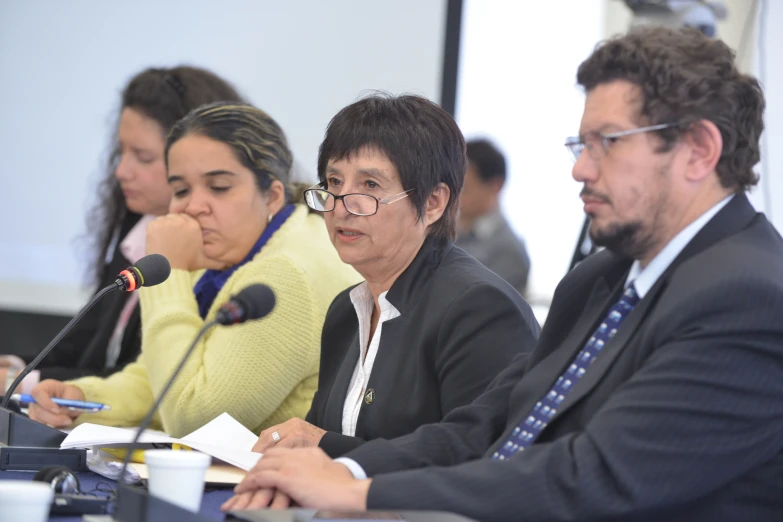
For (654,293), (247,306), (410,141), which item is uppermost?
(410,141)

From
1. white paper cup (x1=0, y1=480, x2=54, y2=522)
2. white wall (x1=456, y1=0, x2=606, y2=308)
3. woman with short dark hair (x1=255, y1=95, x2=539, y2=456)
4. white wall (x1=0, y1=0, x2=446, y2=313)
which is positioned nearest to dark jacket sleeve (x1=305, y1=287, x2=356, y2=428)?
woman with short dark hair (x1=255, y1=95, x2=539, y2=456)

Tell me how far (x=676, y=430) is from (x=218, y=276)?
4.99 ft

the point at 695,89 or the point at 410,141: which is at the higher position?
the point at 695,89

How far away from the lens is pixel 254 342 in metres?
2.25

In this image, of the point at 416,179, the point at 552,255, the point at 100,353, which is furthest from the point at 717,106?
the point at 552,255

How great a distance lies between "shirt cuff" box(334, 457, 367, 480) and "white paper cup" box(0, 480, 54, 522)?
451 millimetres

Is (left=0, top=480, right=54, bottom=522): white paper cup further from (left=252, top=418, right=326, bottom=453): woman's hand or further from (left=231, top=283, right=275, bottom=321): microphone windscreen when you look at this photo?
(left=252, top=418, right=326, bottom=453): woman's hand

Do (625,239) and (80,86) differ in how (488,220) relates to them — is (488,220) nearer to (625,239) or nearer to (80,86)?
(80,86)

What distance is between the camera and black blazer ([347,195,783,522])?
1.26 m

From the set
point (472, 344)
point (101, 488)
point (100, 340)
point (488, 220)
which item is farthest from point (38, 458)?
point (488, 220)

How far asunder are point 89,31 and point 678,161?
12.0ft

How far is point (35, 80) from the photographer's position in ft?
14.9

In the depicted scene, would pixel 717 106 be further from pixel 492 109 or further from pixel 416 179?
pixel 492 109

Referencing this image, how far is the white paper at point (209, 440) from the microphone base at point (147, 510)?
39cm
